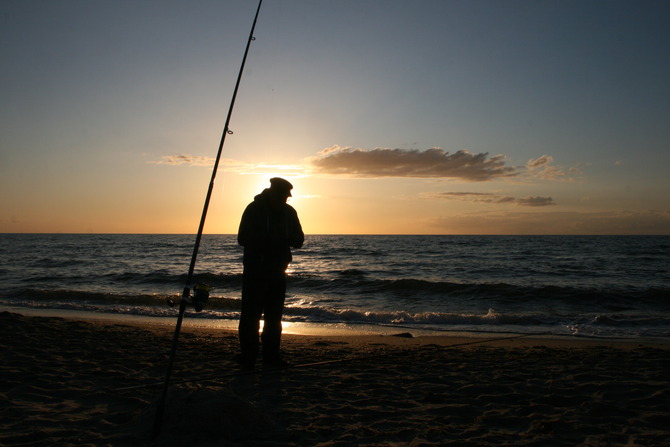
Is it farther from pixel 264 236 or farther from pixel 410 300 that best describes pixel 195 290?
pixel 410 300

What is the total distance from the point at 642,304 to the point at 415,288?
650cm

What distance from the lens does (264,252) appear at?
4.28 m

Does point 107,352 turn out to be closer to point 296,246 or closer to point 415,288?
point 296,246

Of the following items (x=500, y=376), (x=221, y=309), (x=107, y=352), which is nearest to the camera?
(x=500, y=376)

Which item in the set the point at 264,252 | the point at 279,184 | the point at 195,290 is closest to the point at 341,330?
the point at 264,252

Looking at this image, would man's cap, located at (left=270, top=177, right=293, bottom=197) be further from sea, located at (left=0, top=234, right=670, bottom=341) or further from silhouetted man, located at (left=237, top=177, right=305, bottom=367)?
sea, located at (left=0, top=234, right=670, bottom=341)

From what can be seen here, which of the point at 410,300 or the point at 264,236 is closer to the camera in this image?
the point at 264,236

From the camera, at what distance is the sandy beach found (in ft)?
9.46

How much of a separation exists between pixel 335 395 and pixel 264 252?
1.45m

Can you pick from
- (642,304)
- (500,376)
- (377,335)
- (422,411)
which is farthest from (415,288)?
(422,411)

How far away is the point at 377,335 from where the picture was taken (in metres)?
7.88

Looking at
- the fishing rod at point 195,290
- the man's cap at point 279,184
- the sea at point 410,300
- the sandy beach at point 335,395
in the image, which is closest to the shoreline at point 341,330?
the sea at point 410,300

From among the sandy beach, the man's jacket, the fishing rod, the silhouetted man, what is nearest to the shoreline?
the sandy beach

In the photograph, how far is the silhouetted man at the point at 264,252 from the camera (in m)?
4.25
